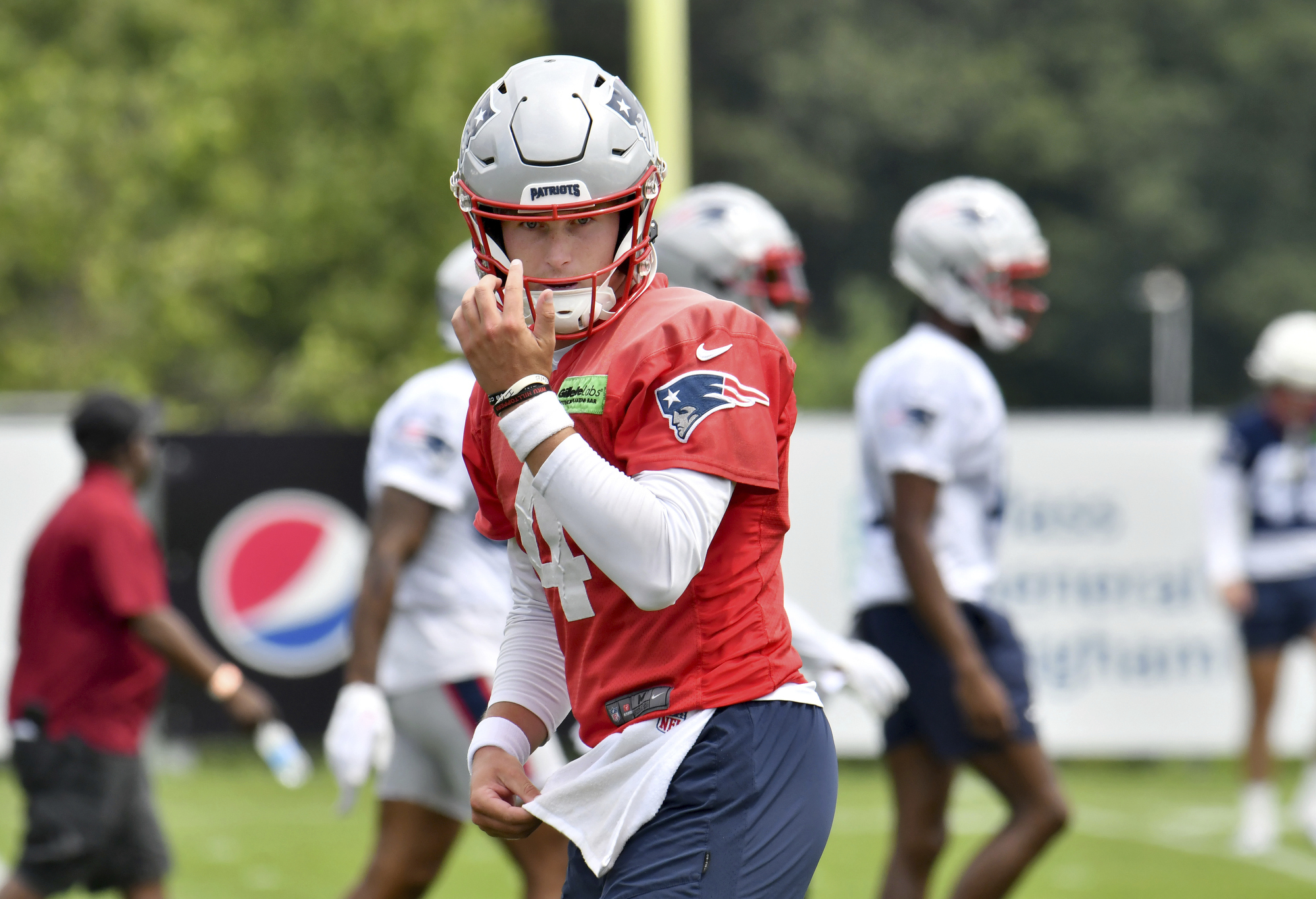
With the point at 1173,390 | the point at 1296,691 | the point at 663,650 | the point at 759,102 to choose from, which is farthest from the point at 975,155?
the point at 663,650

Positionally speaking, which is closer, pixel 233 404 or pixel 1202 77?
pixel 233 404

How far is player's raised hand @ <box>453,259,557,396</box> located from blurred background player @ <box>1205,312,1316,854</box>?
585 cm

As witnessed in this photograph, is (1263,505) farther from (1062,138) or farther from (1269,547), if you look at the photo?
(1062,138)

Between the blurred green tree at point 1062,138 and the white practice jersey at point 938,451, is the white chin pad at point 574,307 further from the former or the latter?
the blurred green tree at point 1062,138

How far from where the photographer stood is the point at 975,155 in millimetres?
31766

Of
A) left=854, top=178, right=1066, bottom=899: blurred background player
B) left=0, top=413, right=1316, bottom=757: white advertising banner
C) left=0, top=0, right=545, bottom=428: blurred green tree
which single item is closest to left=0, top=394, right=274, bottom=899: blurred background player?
left=854, top=178, right=1066, bottom=899: blurred background player

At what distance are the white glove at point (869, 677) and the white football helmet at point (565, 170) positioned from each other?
1.96m

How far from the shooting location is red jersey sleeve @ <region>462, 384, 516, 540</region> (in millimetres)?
2691

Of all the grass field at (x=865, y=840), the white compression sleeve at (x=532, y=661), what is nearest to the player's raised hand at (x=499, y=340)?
the white compression sleeve at (x=532, y=661)

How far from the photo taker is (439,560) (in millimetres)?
4699

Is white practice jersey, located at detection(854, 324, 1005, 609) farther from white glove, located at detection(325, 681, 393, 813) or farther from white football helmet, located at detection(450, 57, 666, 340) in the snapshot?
white football helmet, located at detection(450, 57, 666, 340)

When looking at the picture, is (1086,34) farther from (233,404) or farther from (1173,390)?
(233,404)

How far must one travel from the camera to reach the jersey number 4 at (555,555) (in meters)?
2.51

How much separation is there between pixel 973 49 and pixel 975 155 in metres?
1.98
